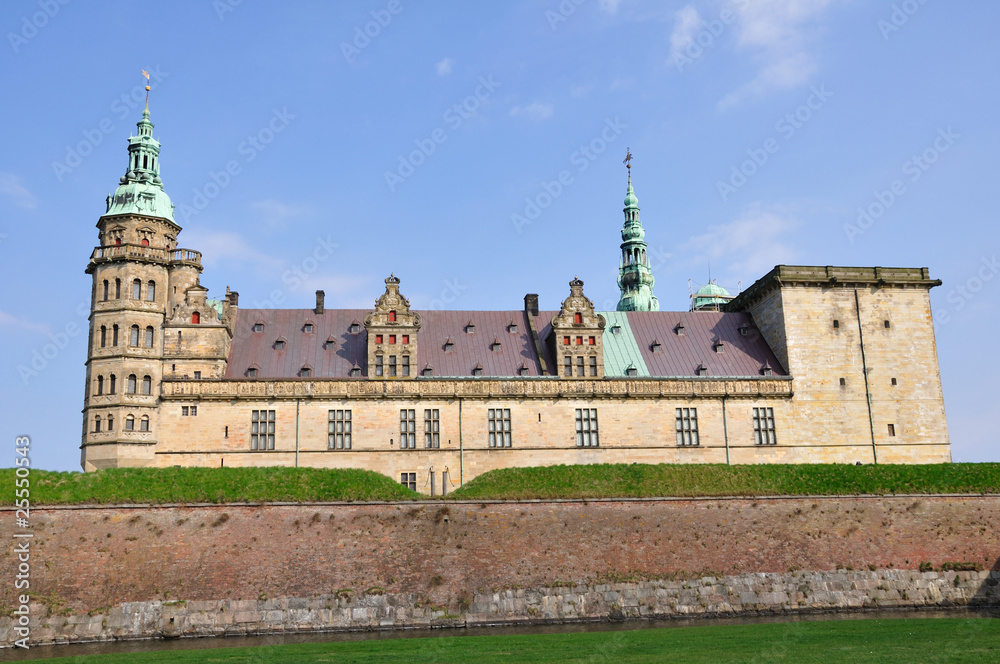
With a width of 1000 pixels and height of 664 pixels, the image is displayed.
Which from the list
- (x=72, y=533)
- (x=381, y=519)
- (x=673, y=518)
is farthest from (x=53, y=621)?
(x=673, y=518)

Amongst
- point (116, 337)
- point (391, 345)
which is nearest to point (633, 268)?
point (391, 345)

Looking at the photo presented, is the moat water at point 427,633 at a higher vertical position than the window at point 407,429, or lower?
lower

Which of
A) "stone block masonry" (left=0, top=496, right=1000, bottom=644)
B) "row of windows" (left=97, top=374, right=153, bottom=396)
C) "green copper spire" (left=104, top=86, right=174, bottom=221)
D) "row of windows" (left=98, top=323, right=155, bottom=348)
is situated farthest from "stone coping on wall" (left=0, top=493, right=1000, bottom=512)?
"green copper spire" (left=104, top=86, right=174, bottom=221)

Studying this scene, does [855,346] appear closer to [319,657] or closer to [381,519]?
[381,519]

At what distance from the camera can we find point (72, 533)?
35.0m

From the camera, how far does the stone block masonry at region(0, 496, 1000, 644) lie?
33.5 metres

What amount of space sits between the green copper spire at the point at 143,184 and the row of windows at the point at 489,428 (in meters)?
11.7

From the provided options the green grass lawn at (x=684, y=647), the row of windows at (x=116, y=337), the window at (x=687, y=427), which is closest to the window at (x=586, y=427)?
the window at (x=687, y=427)

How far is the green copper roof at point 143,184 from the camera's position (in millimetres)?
49344

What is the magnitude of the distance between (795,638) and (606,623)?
879 centimetres

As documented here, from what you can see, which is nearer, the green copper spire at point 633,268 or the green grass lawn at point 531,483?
the green grass lawn at point 531,483

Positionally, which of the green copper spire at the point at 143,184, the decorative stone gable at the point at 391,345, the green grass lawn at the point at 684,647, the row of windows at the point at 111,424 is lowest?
the green grass lawn at the point at 684,647

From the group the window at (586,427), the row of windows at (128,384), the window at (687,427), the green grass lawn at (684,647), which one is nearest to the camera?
the green grass lawn at (684,647)

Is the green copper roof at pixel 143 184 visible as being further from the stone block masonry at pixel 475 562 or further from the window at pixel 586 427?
the window at pixel 586 427
